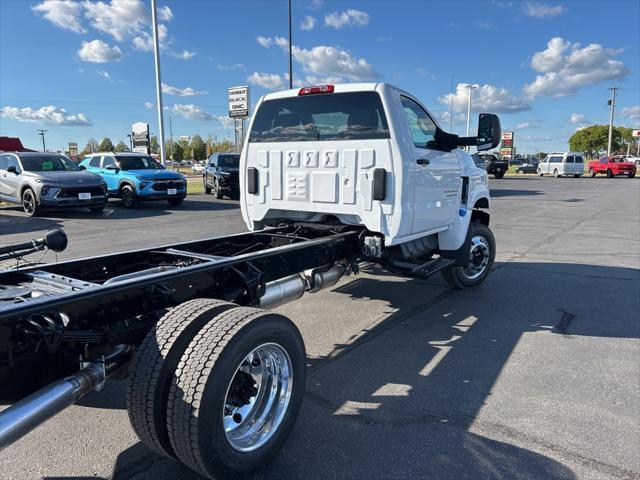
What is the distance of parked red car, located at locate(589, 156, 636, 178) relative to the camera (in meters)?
42.1

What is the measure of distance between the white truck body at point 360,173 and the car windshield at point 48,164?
1072cm

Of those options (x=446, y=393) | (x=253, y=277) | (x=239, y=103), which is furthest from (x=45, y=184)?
(x=239, y=103)

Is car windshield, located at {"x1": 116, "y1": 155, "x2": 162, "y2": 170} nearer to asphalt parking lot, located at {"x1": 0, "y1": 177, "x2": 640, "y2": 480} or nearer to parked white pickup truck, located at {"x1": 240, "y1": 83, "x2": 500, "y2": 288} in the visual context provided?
asphalt parking lot, located at {"x1": 0, "y1": 177, "x2": 640, "y2": 480}

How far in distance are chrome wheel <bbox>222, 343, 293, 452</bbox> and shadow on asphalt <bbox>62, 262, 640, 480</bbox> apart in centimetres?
20

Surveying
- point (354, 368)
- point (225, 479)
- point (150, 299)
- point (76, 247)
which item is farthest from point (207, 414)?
point (76, 247)

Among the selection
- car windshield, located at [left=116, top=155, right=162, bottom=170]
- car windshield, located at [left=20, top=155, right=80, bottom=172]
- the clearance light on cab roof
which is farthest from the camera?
car windshield, located at [left=116, top=155, right=162, bottom=170]

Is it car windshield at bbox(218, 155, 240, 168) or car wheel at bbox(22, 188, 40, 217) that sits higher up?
car windshield at bbox(218, 155, 240, 168)

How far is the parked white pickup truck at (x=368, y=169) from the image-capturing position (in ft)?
14.9

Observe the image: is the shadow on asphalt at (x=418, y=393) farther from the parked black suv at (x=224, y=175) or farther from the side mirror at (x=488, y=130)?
the parked black suv at (x=224, y=175)

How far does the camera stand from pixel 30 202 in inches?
510

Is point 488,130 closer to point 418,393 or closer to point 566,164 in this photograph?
point 418,393

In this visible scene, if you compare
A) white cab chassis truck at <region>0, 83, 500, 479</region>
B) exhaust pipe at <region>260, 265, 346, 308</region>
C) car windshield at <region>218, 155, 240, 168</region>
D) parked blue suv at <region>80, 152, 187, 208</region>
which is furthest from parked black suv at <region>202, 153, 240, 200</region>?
exhaust pipe at <region>260, 265, 346, 308</region>

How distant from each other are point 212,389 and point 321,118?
11.0ft

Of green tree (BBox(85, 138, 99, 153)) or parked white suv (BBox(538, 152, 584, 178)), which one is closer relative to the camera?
parked white suv (BBox(538, 152, 584, 178))
